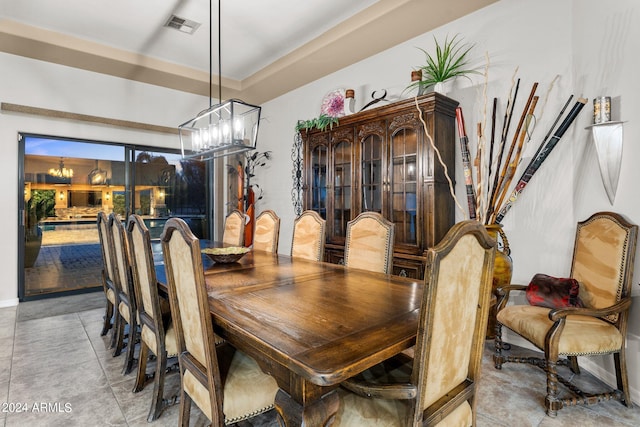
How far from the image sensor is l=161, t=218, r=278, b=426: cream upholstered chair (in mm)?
1253

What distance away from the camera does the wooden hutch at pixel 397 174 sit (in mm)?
2969

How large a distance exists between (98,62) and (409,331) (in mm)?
4800

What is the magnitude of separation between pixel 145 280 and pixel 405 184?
7.45 ft

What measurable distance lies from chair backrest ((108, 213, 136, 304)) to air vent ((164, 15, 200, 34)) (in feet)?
7.30

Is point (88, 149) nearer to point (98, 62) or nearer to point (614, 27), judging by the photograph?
point (98, 62)

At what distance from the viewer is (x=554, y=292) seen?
226cm

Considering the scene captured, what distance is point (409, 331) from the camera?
123cm

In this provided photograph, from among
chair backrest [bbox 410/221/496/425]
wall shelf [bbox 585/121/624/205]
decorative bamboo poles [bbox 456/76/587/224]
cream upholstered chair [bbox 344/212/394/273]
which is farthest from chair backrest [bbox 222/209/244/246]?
wall shelf [bbox 585/121/624/205]

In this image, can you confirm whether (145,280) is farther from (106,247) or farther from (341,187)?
(341,187)

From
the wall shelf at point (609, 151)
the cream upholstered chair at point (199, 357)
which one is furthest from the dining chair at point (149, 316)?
the wall shelf at point (609, 151)

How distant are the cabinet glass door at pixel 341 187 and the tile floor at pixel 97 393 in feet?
6.02

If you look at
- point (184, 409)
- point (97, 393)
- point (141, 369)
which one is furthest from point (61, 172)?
point (184, 409)

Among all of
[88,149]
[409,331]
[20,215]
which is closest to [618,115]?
[409,331]

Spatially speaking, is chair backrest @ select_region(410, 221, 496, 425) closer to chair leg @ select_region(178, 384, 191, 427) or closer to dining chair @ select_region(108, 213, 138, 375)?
chair leg @ select_region(178, 384, 191, 427)
